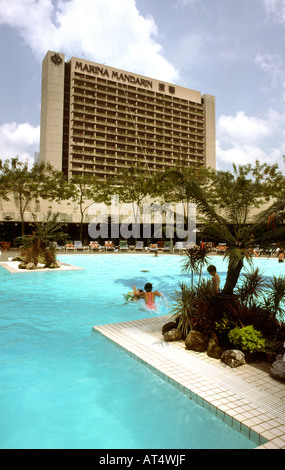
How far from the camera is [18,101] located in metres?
49.8

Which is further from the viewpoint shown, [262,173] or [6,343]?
[262,173]

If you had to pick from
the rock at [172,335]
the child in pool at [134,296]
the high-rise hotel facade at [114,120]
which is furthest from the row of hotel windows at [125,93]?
the rock at [172,335]

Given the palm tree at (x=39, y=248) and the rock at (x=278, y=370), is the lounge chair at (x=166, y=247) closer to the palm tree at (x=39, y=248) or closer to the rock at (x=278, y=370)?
the palm tree at (x=39, y=248)

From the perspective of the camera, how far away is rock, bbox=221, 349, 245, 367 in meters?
4.89

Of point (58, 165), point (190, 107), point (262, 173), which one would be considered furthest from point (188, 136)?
point (262, 173)

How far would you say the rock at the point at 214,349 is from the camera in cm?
523

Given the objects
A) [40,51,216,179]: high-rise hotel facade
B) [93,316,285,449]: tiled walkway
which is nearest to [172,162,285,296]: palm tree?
[93,316,285,449]: tiled walkway

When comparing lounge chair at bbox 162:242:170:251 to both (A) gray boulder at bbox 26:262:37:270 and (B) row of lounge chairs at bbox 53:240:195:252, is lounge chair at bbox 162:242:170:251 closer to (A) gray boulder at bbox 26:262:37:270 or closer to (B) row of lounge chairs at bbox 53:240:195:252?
(B) row of lounge chairs at bbox 53:240:195:252

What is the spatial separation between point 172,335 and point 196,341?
2.05 feet

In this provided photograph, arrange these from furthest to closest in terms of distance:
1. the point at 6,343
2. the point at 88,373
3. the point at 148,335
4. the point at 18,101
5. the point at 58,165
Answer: the point at 58,165 < the point at 18,101 < the point at 6,343 < the point at 148,335 < the point at 88,373

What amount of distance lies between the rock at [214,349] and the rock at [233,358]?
184 millimetres
